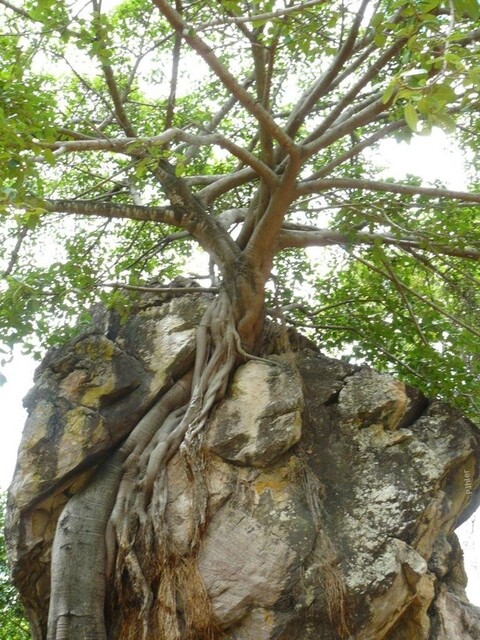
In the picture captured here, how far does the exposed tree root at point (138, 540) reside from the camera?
14.8 feet

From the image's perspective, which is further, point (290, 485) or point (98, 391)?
point (98, 391)

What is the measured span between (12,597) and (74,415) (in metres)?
3.53

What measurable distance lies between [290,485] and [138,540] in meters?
1.03

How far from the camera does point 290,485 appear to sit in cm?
491

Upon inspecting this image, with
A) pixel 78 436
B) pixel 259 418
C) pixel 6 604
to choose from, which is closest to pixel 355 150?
pixel 259 418

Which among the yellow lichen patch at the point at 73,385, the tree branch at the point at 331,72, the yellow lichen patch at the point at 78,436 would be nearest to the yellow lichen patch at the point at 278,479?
the yellow lichen patch at the point at 78,436

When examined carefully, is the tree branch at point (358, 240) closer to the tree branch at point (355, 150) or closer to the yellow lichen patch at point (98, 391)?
the tree branch at point (355, 150)

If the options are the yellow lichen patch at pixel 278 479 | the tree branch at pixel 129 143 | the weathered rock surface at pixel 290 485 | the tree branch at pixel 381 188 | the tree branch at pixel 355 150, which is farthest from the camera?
the tree branch at pixel 355 150

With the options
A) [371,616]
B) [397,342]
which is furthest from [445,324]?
[371,616]

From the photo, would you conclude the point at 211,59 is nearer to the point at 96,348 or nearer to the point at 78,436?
the point at 96,348

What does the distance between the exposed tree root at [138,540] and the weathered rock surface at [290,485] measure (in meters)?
0.09

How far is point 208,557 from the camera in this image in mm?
4656

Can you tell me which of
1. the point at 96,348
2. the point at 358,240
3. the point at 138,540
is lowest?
the point at 138,540

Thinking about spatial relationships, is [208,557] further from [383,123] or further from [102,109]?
[102,109]
